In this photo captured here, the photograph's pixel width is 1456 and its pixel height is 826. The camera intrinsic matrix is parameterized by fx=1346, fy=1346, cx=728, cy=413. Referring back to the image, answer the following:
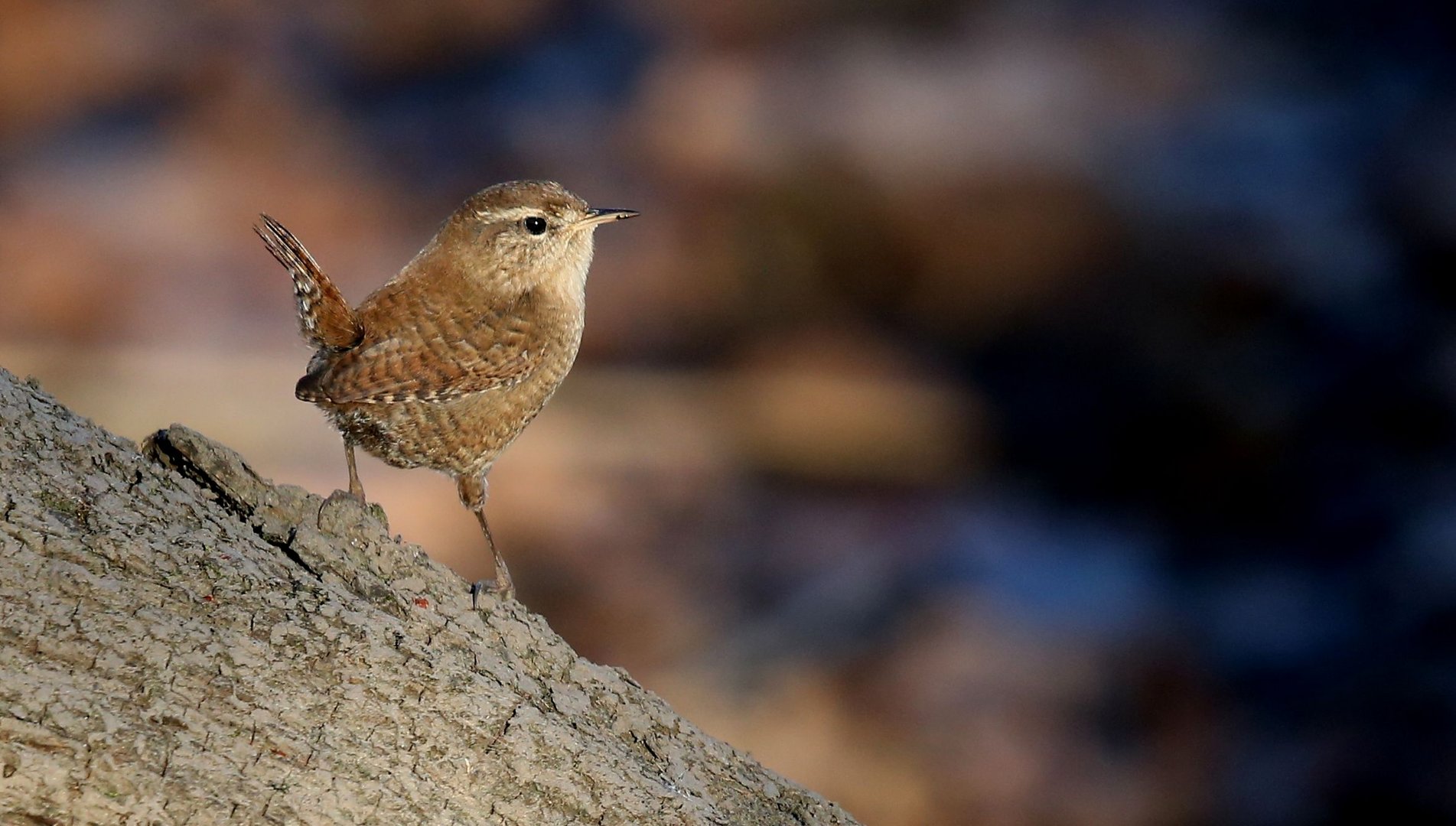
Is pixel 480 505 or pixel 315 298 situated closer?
pixel 315 298

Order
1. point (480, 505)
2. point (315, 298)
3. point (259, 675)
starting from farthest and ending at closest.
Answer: point (480, 505)
point (315, 298)
point (259, 675)

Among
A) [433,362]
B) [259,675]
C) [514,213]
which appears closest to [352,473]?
[433,362]

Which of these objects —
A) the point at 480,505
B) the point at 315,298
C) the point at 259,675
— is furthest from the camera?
the point at 480,505

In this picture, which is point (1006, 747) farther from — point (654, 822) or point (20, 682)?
point (20, 682)

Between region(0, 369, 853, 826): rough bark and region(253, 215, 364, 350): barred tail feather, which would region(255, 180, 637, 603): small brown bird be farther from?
region(0, 369, 853, 826): rough bark

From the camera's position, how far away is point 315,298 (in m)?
1.97

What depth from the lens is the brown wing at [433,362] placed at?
193cm

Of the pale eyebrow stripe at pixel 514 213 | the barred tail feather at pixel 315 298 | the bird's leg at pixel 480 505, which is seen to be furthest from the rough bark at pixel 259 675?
the pale eyebrow stripe at pixel 514 213

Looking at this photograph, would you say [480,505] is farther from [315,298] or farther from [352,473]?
[315,298]

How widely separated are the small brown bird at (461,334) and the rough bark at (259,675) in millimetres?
405

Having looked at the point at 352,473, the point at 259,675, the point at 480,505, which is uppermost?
the point at 480,505

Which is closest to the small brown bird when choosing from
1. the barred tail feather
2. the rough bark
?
the barred tail feather

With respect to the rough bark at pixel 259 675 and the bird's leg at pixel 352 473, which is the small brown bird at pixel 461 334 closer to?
the bird's leg at pixel 352 473

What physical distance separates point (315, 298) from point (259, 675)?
92 centimetres
